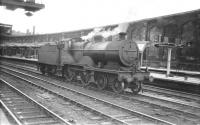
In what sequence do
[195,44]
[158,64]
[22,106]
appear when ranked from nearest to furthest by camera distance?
1. [22,106]
2. [195,44]
3. [158,64]

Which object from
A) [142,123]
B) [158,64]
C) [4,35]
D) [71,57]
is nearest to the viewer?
[142,123]

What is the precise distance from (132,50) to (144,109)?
13.4 ft

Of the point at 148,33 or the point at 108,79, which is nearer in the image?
the point at 108,79

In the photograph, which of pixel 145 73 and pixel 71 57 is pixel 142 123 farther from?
pixel 71 57

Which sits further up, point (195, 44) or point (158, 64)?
point (195, 44)

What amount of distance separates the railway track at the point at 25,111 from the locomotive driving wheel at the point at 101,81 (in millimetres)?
3890

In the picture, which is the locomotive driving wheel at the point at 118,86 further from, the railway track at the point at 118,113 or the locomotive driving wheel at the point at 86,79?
the railway track at the point at 118,113

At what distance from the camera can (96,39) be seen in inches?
523

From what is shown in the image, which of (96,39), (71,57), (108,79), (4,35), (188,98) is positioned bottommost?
(188,98)

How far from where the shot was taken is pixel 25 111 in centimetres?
741

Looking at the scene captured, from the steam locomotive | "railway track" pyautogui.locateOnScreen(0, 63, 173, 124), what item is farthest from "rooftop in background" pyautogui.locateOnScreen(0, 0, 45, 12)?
the steam locomotive

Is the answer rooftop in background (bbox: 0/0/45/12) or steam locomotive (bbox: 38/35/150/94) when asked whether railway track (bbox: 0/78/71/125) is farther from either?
steam locomotive (bbox: 38/35/150/94)

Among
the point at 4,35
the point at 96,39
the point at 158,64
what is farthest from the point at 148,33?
the point at 4,35

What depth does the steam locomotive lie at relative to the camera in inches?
436
